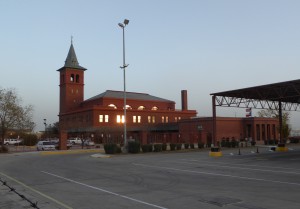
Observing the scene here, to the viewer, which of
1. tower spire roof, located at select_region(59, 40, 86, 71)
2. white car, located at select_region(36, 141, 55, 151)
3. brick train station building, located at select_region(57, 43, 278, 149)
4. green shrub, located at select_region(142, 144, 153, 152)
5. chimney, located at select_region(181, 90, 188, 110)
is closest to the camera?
green shrub, located at select_region(142, 144, 153, 152)

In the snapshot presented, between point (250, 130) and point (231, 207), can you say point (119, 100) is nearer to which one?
point (250, 130)

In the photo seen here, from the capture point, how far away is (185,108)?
96562mm

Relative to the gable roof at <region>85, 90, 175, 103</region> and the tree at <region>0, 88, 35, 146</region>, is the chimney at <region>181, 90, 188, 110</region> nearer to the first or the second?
the gable roof at <region>85, 90, 175, 103</region>

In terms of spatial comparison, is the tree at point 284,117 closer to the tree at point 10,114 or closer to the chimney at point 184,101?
the chimney at point 184,101

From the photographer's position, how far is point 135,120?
8519 cm

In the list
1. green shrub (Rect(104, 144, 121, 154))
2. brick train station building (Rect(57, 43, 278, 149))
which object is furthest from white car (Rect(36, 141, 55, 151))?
green shrub (Rect(104, 144, 121, 154))

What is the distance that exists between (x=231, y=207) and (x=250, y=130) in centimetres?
6427

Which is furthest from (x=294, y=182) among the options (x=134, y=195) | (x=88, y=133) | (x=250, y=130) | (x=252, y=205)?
(x=88, y=133)

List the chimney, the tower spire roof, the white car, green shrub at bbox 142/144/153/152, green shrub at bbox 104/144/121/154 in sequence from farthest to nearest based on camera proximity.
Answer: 1. the chimney
2. the tower spire roof
3. the white car
4. green shrub at bbox 142/144/153/152
5. green shrub at bbox 104/144/121/154

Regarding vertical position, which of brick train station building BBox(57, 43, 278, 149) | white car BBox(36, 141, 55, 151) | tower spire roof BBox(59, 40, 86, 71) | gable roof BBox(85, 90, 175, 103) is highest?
tower spire roof BBox(59, 40, 86, 71)

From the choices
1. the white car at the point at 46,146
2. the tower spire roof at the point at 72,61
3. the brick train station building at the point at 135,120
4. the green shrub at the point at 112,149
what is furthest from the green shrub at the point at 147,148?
the tower spire roof at the point at 72,61

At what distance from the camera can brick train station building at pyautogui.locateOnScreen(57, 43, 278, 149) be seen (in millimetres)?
67688

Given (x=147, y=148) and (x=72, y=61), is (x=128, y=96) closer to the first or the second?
(x=72, y=61)

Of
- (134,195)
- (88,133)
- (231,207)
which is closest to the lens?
(231,207)
